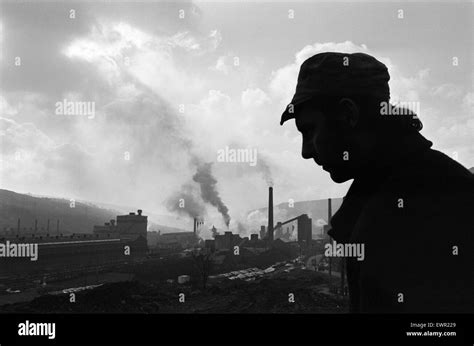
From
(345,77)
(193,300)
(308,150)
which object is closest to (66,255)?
(193,300)

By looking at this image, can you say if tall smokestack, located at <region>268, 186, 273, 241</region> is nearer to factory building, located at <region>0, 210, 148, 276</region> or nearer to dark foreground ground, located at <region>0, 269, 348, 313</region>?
factory building, located at <region>0, 210, 148, 276</region>

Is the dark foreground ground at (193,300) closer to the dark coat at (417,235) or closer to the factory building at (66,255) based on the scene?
the factory building at (66,255)

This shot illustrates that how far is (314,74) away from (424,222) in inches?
31.5

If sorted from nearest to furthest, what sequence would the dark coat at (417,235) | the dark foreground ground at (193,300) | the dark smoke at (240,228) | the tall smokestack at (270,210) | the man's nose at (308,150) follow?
the dark coat at (417,235) → the man's nose at (308,150) → the dark foreground ground at (193,300) → the tall smokestack at (270,210) → the dark smoke at (240,228)

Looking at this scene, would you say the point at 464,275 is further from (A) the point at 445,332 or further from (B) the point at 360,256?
(A) the point at 445,332

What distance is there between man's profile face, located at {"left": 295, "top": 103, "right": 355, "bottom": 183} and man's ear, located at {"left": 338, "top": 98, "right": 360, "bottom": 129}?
28 mm

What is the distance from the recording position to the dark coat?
139 centimetres

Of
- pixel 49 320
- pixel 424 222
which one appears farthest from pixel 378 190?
pixel 49 320

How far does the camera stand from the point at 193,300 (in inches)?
698

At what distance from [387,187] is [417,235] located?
0.80ft

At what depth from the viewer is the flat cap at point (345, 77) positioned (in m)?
1.53

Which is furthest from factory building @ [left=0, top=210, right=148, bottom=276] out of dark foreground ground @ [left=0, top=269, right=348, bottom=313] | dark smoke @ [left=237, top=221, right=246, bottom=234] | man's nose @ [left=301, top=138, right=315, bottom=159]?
dark smoke @ [left=237, top=221, right=246, bottom=234]

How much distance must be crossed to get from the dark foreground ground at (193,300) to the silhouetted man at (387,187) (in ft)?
40.7

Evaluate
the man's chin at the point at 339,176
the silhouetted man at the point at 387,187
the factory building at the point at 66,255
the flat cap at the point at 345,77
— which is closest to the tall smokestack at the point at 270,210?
the factory building at the point at 66,255
